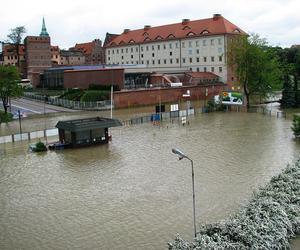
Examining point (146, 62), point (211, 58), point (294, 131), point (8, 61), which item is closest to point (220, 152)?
point (294, 131)

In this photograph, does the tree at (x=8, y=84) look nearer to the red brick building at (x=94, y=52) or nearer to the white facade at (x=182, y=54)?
the white facade at (x=182, y=54)

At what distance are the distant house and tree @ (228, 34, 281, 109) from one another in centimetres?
2696

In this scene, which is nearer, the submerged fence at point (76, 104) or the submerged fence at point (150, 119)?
the submerged fence at point (150, 119)

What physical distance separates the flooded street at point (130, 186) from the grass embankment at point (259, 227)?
5.79 ft

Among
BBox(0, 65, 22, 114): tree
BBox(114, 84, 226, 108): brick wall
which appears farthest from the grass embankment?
BBox(114, 84, 226, 108): brick wall

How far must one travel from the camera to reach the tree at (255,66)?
56062 millimetres

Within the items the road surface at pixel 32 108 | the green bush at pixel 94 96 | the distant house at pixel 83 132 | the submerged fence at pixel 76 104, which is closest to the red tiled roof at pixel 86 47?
the road surface at pixel 32 108

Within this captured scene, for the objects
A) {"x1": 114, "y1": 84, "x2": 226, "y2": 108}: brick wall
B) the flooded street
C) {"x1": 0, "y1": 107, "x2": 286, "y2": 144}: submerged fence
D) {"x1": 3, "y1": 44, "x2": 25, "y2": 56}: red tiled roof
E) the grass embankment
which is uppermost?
{"x1": 3, "y1": 44, "x2": 25, "y2": 56}: red tiled roof

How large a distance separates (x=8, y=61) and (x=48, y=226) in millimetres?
100707

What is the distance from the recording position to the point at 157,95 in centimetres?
6512

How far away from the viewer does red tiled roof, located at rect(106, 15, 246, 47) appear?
78375 mm

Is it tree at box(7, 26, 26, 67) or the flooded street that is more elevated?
tree at box(7, 26, 26, 67)

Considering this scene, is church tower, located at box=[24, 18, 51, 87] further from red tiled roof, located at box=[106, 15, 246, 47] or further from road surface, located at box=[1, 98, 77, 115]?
road surface, located at box=[1, 98, 77, 115]

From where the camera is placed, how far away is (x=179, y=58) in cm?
8494
